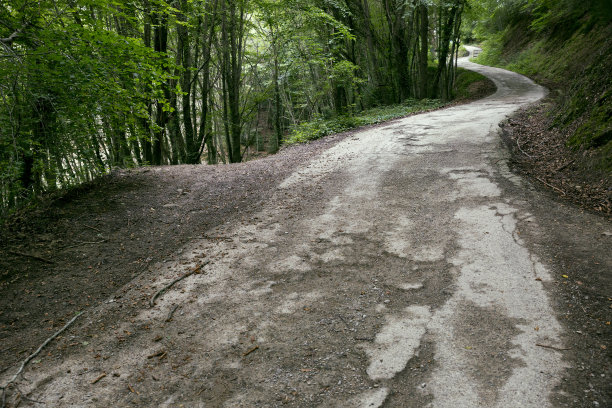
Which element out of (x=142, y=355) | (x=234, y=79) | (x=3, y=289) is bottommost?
(x=142, y=355)

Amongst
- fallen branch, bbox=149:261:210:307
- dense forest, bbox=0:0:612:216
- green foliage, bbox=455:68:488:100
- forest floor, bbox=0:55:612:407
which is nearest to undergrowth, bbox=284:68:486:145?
dense forest, bbox=0:0:612:216

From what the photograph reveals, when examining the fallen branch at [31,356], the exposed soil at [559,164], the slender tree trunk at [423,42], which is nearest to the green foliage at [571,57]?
the exposed soil at [559,164]

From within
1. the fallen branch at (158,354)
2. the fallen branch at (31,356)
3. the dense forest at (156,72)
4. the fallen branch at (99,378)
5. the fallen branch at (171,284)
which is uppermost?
the dense forest at (156,72)

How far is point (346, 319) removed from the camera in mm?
3143

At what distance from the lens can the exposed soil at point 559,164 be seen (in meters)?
4.89

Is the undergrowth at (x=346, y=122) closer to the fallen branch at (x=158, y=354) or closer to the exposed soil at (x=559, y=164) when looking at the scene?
the exposed soil at (x=559, y=164)

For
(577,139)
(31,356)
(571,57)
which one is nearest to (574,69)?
(571,57)

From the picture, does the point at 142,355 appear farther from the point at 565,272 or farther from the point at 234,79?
the point at 234,79

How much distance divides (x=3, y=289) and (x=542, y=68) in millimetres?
25525

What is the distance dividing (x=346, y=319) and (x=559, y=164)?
17.0 feet

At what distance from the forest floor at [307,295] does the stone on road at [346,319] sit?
0.02 meters

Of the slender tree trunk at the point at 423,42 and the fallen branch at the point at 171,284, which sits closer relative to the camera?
the fallen branch at the point at 171,284

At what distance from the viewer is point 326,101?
78.6 ft

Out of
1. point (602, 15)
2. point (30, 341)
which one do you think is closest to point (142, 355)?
point (30, 341)
